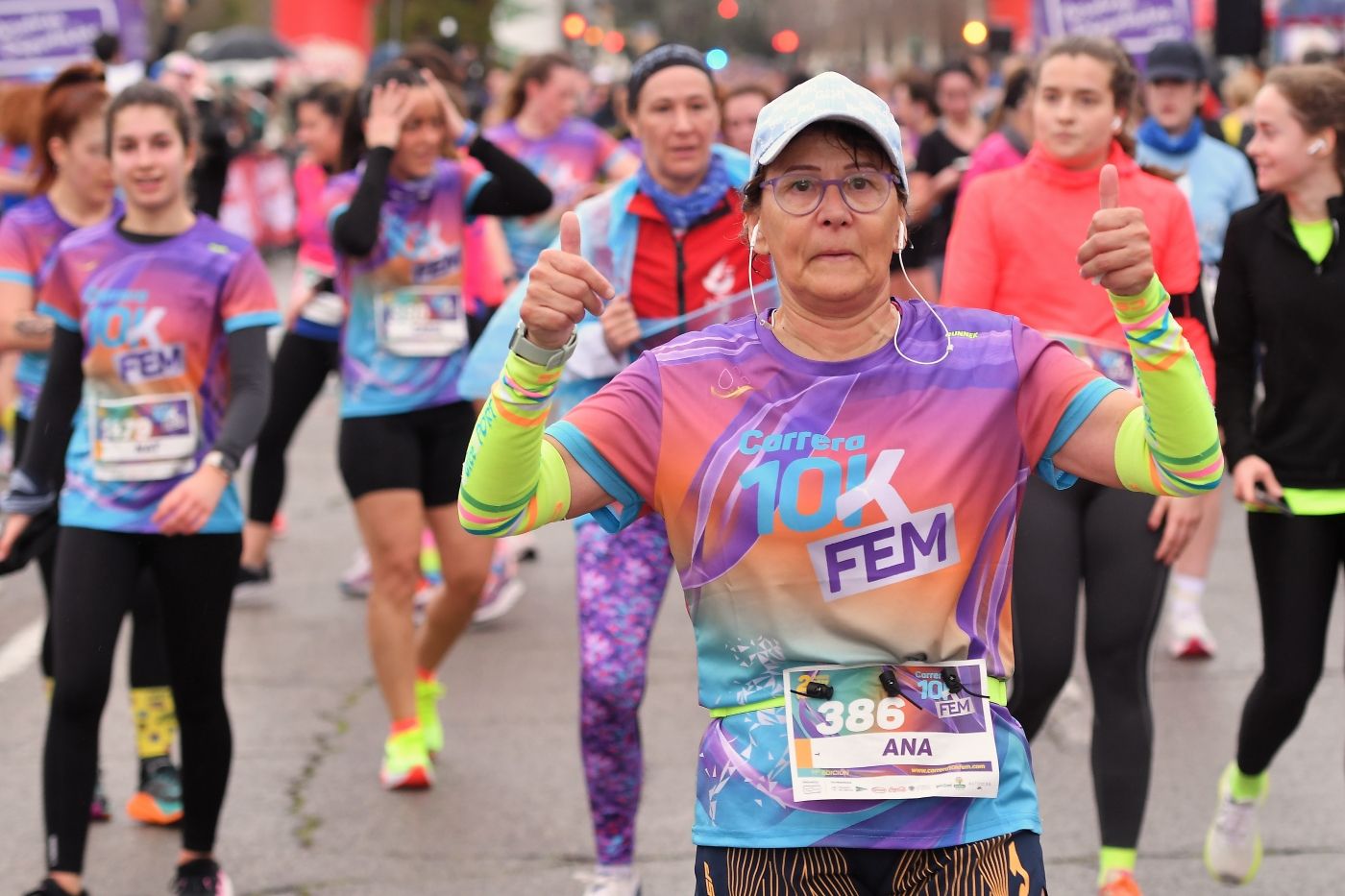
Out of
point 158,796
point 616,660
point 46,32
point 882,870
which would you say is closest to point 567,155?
point 46,32

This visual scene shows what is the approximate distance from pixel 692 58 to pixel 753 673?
2.76 m

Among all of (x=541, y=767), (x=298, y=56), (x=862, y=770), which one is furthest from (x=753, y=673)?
(x=298, y=56)

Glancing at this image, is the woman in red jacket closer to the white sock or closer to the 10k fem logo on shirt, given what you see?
the 10k fem logo on shirt

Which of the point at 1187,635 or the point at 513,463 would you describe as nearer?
the point at 513,463

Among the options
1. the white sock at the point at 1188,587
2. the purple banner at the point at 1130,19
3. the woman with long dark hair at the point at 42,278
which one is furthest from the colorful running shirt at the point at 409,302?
the purple banner at the point at 1130,19

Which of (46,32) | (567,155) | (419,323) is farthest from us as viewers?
(46,32)

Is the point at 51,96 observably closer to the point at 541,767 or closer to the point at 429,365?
→ the point at 429,365

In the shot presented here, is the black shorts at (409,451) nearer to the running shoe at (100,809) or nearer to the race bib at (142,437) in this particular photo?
the race bib at (142,437)

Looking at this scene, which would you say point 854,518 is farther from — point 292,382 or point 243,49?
point 243,49

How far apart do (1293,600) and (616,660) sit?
171cm

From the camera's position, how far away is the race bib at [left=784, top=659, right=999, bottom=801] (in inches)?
112

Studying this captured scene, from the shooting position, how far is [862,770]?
287 centimetres

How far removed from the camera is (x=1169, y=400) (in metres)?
2.70

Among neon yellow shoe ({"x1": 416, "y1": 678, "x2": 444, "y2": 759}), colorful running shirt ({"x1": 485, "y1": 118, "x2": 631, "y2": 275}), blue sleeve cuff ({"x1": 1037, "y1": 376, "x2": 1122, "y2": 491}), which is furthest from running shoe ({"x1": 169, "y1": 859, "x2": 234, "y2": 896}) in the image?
colorful running shirt ({"x1": 485, "y1": 118, "x2": 631, "y2": 275})
